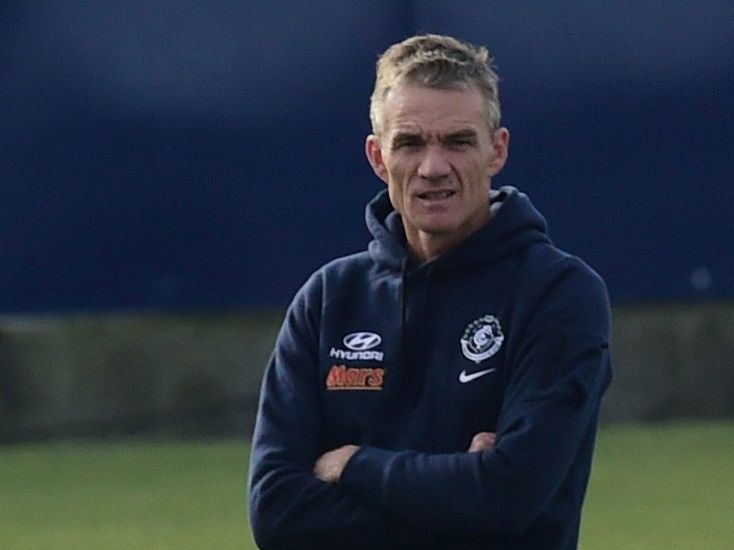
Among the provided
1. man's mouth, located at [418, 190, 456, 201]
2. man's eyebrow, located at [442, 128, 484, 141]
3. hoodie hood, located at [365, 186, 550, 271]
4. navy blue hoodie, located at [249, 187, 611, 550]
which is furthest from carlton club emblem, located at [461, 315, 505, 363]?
man's eyebrow, located at [442, 128, 484, 141]

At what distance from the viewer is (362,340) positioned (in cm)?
430

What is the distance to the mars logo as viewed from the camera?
4207mm

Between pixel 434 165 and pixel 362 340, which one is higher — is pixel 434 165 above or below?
above

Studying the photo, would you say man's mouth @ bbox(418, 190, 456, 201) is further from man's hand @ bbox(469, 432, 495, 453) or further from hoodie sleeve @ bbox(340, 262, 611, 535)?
man's hand @ bbox(469, 432, 495, 453)

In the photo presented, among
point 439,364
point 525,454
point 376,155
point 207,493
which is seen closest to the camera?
point 525,454

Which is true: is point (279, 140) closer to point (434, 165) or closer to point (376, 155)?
point (376, 155)

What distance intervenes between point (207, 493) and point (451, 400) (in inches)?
210

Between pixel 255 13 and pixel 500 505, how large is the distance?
7.07 metres

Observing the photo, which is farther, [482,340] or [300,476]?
[300,476]

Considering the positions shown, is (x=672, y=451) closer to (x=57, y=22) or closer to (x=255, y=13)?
(x=255, y=13)

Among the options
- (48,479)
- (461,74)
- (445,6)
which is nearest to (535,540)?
(461,74)

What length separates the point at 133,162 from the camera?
10922 mm

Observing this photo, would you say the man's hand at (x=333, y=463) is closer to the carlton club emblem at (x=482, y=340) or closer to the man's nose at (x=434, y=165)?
the carlton club emblem at (x=482, y=340)

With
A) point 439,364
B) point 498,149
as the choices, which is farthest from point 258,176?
point 439,364
